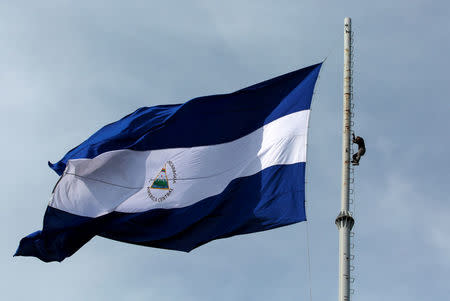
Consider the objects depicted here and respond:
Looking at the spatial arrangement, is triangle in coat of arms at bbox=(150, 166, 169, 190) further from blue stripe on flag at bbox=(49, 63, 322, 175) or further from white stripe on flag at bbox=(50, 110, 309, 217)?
blue stripe on flag at bbox=(49, 63, 322, 175)

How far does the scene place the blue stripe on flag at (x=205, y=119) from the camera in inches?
891

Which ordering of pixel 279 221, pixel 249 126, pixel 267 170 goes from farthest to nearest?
pixel 249 126 → pixel 267 170 → pixel 279 221

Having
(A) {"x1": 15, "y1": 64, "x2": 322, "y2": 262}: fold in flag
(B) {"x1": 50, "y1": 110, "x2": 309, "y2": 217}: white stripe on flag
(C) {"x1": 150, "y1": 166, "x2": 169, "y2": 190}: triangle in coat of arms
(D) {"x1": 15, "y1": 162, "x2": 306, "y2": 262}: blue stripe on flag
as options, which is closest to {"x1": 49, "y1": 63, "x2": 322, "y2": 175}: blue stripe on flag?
(A) {"x1": 15, "y1": 64, "x2": 322, "y2": 262}: fold in flag

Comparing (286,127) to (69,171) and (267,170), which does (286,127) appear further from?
(69,171)

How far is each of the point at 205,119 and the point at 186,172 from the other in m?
1.78

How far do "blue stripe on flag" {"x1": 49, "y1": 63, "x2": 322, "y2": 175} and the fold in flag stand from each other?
31 mm

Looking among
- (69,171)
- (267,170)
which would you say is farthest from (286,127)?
(69,171)

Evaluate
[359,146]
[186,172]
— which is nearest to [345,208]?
[359,146]

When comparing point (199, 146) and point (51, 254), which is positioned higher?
point (199, 146)

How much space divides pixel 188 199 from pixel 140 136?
119 inches

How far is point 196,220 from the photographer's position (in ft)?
72.4

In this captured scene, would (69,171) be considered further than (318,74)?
Yes

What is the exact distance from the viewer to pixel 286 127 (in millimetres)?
21922

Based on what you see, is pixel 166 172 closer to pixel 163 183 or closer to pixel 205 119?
pixel 163 183
